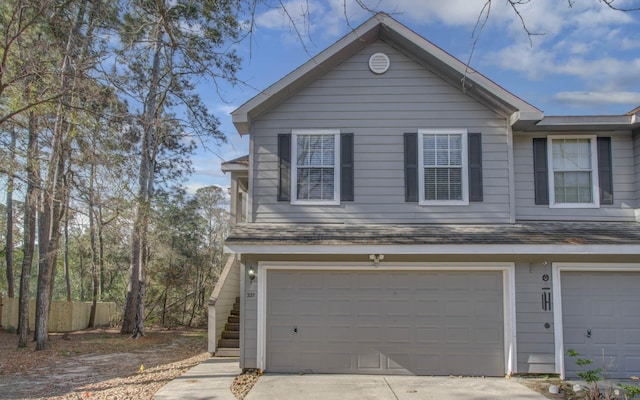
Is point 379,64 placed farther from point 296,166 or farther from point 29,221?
point 29,221

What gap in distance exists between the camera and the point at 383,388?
25.1 ft

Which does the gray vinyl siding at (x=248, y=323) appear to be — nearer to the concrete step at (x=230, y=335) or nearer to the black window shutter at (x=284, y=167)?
the black window shutter at (x=284, y=167)

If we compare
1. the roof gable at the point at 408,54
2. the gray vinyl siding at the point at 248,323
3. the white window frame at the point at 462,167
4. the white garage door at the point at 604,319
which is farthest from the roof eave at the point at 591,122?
the gray vinyl siding at the point at 248,323

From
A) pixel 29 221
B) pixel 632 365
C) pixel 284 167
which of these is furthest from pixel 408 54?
pixel 29 221

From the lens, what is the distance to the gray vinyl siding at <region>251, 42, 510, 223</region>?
9.12m

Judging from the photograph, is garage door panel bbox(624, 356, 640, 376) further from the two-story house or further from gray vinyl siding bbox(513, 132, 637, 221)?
gray vinyl siding bbox(513, 132, 637, 221)

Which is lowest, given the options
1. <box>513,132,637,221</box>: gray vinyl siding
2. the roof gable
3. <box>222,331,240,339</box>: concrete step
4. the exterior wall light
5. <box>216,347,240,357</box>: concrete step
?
<box>216,347,240,357</box>: concrete step

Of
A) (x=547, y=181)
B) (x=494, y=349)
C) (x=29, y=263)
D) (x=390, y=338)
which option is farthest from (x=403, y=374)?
(x=29, y=263)

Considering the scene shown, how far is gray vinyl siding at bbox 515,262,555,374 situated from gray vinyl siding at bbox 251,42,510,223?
105 cm

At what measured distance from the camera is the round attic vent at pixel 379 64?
9430 millimetres

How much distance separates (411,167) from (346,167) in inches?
47.6

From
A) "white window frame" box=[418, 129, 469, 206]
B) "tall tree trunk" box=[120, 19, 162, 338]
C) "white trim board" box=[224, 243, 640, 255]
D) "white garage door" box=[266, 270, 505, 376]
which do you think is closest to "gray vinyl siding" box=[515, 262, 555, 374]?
"white garage door" box=[266, 270, 505, 376]

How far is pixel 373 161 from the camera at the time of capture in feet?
30.4

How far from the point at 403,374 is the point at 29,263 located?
43.7ft
